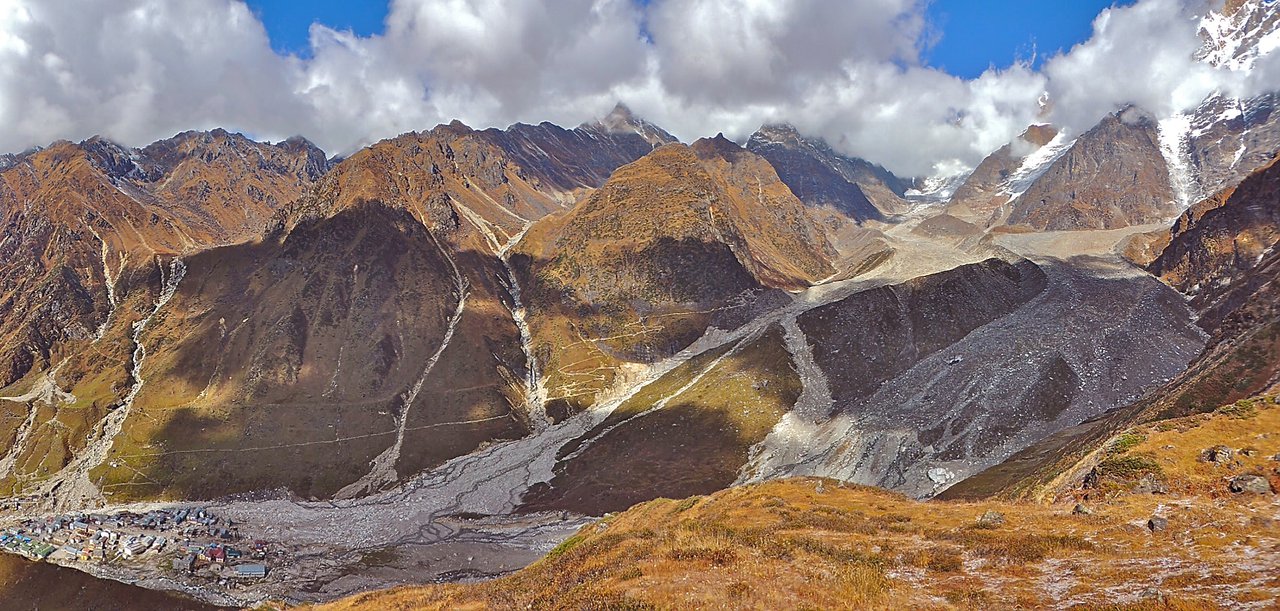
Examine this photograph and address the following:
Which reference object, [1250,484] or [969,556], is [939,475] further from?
[969,556]

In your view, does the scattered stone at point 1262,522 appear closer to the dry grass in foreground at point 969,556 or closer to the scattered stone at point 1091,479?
the dry grass in foreground at point 969,556

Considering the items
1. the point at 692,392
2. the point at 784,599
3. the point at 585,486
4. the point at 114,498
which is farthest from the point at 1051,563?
the point at 114,498

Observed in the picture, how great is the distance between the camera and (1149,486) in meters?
34.8

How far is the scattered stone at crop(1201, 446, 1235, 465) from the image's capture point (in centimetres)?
3581

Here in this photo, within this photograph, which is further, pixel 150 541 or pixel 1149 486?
pixel 150 541

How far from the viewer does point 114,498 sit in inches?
5901

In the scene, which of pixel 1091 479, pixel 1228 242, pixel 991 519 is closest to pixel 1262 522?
pixel 991 519

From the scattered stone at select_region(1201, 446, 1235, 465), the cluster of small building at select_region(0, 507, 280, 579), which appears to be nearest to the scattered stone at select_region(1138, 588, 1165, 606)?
the scattered stone at select_region(1201, 446, 1235, 465)

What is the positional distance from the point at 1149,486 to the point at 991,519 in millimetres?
10629

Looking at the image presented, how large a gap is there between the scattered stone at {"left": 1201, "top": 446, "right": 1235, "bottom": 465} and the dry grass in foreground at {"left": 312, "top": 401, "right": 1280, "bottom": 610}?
613mm

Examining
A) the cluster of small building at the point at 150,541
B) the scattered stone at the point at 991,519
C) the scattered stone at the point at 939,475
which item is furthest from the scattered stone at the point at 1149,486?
the cluster of small building at the point at 150,541

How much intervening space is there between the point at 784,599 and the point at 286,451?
577 feet

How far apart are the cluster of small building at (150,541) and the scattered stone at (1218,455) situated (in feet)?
435

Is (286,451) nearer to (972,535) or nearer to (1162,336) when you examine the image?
(972,535)
